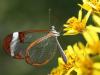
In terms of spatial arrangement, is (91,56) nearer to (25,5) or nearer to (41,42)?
(41,42)

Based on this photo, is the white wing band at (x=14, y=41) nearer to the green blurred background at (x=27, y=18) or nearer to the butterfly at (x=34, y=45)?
the butterfly at (x=34, y=45)

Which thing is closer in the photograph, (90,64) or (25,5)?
(90,64)

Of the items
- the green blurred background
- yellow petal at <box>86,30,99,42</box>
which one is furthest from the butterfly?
the green blurred background

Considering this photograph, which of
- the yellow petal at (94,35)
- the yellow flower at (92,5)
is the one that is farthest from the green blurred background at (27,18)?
the yellow petal at (94,35)

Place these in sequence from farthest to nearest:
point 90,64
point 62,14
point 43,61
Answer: point 62,14 < point 43,61 < point 90,64

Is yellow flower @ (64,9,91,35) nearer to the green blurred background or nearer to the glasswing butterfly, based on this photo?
the glasswing butterfly

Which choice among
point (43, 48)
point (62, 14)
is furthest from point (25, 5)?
point (43, 48)

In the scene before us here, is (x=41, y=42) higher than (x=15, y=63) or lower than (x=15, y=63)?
higher

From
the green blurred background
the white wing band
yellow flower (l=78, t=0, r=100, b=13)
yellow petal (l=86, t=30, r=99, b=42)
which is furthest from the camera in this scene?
the green blurred background
